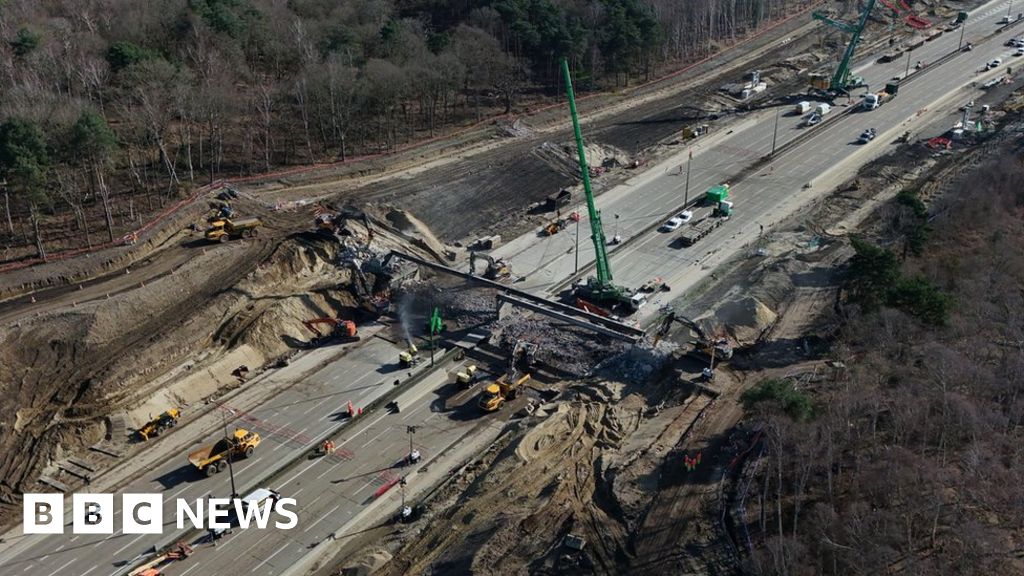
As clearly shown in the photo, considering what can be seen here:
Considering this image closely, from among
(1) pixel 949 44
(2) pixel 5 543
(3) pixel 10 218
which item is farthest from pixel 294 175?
(1) pixel 949 44

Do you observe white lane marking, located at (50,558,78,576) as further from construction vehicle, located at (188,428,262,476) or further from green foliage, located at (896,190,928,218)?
green foliage, located at (896,190,928,218)

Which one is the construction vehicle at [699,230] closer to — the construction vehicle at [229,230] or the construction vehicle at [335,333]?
the construction vehicle at [335,333]

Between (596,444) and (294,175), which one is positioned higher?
(294,175)

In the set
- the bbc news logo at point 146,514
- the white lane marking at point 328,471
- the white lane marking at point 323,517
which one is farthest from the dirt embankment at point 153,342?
the white lane marking at point 323,517

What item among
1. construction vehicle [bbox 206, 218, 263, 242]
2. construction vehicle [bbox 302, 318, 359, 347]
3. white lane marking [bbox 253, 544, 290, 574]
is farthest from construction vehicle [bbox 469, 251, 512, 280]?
white lane marking [bbox 253, 544, 290, 574]

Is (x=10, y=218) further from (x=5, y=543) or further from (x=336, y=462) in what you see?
(x=336, y=462)
